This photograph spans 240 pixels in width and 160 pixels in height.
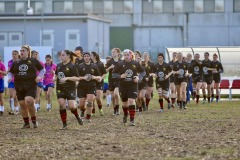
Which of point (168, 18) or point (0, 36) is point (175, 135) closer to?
point (0, 36)

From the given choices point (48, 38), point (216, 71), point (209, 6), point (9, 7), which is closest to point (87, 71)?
point (216, 71)

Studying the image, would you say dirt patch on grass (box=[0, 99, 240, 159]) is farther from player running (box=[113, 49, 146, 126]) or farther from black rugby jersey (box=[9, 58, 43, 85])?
black rugby jersey (box=[9, 58, 43, 85])

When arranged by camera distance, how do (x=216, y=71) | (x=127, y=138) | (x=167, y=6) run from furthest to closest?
(x=167, y=6)
(x=216, y=71)
(x=127, y=138)

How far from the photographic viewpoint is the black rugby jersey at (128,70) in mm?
20828

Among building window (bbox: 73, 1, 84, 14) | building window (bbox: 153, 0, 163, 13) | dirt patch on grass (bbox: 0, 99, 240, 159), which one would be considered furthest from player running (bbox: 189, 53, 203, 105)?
building window (bbox: 73, 1, 84, 14)

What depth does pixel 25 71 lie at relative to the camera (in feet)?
64.6

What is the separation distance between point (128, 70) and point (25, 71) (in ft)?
9.16

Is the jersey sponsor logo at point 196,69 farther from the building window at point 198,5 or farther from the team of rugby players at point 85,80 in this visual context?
the building window at point 198,5

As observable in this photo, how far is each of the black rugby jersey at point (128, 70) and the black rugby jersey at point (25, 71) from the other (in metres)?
2.31

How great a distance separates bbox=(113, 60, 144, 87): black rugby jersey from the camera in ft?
68.3

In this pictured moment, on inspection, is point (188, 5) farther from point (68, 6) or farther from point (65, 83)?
point (65, 83)

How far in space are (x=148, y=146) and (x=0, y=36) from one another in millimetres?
49584

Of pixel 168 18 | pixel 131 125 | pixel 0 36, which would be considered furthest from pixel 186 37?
pixel 131 125

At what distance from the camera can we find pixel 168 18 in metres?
89.2
